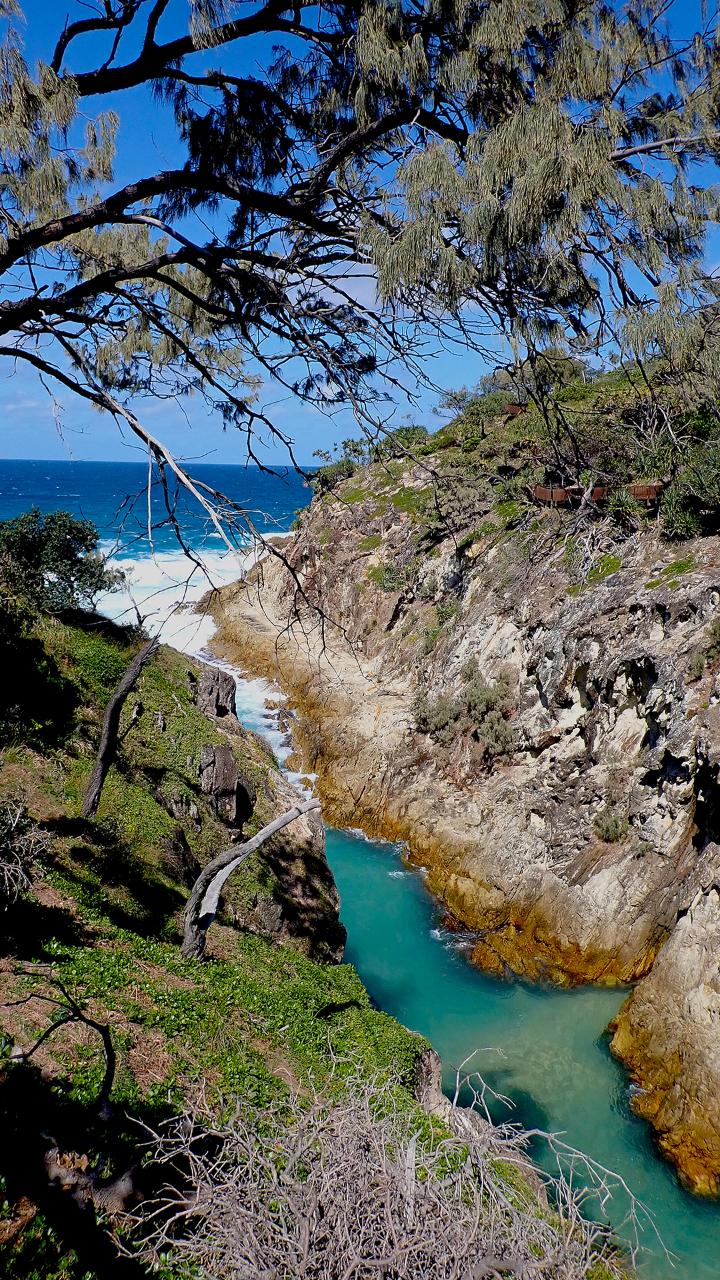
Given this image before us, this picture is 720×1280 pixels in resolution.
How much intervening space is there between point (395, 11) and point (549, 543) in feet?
53.4

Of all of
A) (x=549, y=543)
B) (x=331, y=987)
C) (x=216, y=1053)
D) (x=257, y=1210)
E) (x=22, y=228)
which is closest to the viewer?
(x=257, y=1210)

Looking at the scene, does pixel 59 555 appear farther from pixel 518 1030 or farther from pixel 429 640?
pixel 518 1030

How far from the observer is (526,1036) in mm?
11734

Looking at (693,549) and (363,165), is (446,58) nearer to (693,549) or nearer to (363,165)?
(363,165)

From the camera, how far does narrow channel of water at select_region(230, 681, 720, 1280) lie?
29.1ft

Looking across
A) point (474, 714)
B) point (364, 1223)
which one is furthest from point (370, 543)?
point (364, 1223)

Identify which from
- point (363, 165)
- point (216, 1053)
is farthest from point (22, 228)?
point (216, 1053)

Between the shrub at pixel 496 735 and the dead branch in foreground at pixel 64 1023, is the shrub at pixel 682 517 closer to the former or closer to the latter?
the shrub at pixel 496 735

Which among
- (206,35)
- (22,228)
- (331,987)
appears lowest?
(331,987)

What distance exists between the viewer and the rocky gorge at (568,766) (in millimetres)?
10703

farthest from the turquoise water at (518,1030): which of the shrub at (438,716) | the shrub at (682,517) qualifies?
the shrub at (682,517)

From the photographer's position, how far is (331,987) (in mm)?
9930

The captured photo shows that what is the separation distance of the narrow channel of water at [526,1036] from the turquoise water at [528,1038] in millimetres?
17

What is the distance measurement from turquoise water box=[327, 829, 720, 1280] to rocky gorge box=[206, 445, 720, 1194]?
14.8 inches
